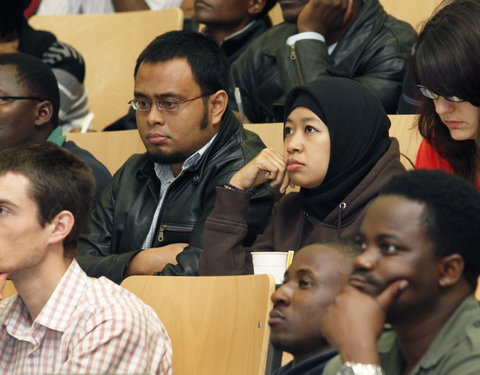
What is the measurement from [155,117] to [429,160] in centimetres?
103

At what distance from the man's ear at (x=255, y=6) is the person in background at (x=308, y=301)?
267 cm

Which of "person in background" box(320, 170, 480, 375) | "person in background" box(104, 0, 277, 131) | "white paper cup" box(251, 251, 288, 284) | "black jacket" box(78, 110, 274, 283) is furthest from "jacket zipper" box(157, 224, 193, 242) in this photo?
"person in background" box(320, 170, 480, 375)

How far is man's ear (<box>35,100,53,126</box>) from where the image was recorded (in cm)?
398

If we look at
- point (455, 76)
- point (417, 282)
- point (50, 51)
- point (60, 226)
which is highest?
point (417, 282)

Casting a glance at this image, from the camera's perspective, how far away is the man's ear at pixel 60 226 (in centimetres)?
245

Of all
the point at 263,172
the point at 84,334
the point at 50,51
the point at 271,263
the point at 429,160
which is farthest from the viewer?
the point at 50,51

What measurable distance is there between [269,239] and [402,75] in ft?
3.87

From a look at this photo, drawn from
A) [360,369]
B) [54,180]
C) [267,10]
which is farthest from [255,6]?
[360,369]

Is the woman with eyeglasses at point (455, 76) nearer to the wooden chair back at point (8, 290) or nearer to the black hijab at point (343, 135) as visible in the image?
the black hijab at point (343, 135)

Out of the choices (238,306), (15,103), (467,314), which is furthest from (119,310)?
(15,103)

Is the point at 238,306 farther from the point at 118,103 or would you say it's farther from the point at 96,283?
the point at 118,103

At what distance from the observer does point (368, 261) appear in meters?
1.68

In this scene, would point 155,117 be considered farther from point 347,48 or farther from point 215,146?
point 347,48

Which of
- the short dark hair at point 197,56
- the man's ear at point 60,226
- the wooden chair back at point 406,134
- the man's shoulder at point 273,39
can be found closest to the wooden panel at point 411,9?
the man's shoulder at point 273,39
